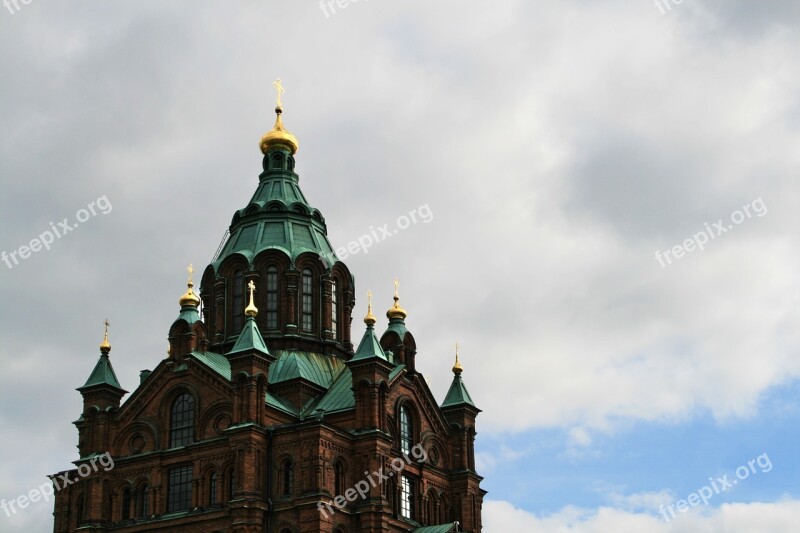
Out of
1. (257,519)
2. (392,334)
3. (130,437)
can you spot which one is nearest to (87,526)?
(130,437)

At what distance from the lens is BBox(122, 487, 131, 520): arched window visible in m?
63.7

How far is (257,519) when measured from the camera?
5878cm

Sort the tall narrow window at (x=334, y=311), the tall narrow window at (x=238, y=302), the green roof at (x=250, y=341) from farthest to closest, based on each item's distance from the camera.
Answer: the tall narrow window at (x=334, y=311) → the tall narrow window at (x=238, y=302) → the green roof at (x=250, y=341)

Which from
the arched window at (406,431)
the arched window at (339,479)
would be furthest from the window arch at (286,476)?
the arched window at (406,431)

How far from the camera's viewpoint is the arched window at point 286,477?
198ft

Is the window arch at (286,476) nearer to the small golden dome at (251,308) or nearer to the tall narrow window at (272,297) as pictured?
the small golden dome at (251,308)

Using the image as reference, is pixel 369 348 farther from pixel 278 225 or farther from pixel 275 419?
pixel 278 225

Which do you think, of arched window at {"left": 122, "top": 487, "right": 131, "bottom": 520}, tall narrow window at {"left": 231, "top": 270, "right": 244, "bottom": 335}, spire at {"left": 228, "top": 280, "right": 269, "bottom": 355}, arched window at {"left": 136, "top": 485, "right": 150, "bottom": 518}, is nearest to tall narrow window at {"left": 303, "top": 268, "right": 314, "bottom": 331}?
tall narrow window at {"left": 231, "top": 270, "right": 244, "bottom": 335}

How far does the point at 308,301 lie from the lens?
2756 inches

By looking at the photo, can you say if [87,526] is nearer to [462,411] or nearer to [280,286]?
[280,286]

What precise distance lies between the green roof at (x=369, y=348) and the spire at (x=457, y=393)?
760 cm

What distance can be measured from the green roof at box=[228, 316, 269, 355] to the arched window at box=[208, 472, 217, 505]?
573 cm

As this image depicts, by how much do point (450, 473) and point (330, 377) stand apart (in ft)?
26.0

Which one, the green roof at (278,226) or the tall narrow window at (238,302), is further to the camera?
the green roof at (278,226)
